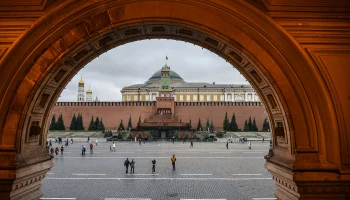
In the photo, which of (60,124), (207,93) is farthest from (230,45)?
(207,93)

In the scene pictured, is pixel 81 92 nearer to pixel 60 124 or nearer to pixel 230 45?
pixel 60 124

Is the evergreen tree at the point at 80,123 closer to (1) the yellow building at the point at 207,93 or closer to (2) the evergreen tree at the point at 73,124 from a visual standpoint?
(2) the evergreen tree at the point at 73,124

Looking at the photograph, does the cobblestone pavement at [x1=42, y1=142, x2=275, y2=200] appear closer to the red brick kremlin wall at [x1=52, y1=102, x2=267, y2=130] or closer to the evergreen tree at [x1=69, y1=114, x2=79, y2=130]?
the red brick kremlin wall at [x1=52, y1=102, x2=267, y2=130]

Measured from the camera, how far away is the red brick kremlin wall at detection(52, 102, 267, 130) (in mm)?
54906

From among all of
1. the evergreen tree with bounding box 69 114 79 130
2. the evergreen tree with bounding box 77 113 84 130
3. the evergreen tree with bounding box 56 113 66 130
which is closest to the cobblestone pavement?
the evergreen tree with bounding box 77 113 84 130

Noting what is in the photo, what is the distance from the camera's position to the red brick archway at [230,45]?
4449 millimetres

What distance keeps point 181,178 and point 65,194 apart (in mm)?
5715

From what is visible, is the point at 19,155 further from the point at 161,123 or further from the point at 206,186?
the point at 161,123

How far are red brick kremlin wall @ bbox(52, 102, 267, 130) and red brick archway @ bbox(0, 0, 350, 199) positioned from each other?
1977 inches

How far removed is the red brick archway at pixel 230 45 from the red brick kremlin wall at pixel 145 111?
1977 inches

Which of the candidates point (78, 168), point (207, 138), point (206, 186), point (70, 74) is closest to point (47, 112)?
point (70, 74)

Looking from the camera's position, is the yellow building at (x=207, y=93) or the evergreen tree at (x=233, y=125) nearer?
the evergreen tree at (x=233, y=125)

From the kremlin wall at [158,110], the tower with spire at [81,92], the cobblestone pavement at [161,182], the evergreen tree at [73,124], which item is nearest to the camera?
the cobblestone pavement at [161,182]

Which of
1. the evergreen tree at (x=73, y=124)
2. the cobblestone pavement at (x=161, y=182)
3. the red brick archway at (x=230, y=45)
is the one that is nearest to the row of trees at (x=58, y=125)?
the evergreen tree at (x=73, y=124)
